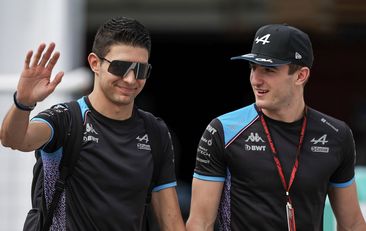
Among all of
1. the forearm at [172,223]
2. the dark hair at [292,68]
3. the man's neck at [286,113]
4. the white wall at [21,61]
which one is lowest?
the white wall at [21,61]

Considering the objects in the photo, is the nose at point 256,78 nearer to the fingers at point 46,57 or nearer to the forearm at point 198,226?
the forearm at point 198,226

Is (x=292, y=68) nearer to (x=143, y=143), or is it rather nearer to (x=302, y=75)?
(x=302, y=75)

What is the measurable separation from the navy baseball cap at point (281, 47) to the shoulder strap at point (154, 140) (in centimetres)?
59

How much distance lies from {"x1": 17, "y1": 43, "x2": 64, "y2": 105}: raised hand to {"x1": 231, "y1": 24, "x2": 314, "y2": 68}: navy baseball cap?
46.2 inches

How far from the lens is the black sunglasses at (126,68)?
462cm

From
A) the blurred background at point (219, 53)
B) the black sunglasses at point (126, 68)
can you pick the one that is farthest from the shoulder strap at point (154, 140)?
the blurred background at point (219, 53)

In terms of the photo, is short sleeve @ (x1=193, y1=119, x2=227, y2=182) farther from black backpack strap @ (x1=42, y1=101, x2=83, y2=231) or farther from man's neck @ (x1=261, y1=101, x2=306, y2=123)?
black backpack strap @ (x1=42, y1=101, x2=83, y2=231)

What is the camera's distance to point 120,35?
468 cm

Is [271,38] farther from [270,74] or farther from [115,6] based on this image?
[115,6]

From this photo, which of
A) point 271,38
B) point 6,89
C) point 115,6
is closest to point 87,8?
point 115,6

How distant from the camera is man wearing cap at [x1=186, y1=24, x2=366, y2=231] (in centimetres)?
493

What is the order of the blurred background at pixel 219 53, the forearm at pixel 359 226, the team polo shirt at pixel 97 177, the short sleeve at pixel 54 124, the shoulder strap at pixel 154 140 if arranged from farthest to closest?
the blurred background at pixel 219 53 → the forearm at pixel 359 226 → the shoulder strap at pixel 154 140 → the team polo shirt at pixel 97 177 → the short sleeve at pixel 54 124

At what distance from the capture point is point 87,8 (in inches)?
622

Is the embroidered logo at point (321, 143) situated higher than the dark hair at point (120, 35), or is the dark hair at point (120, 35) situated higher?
the dark hair at point (120, 35)
